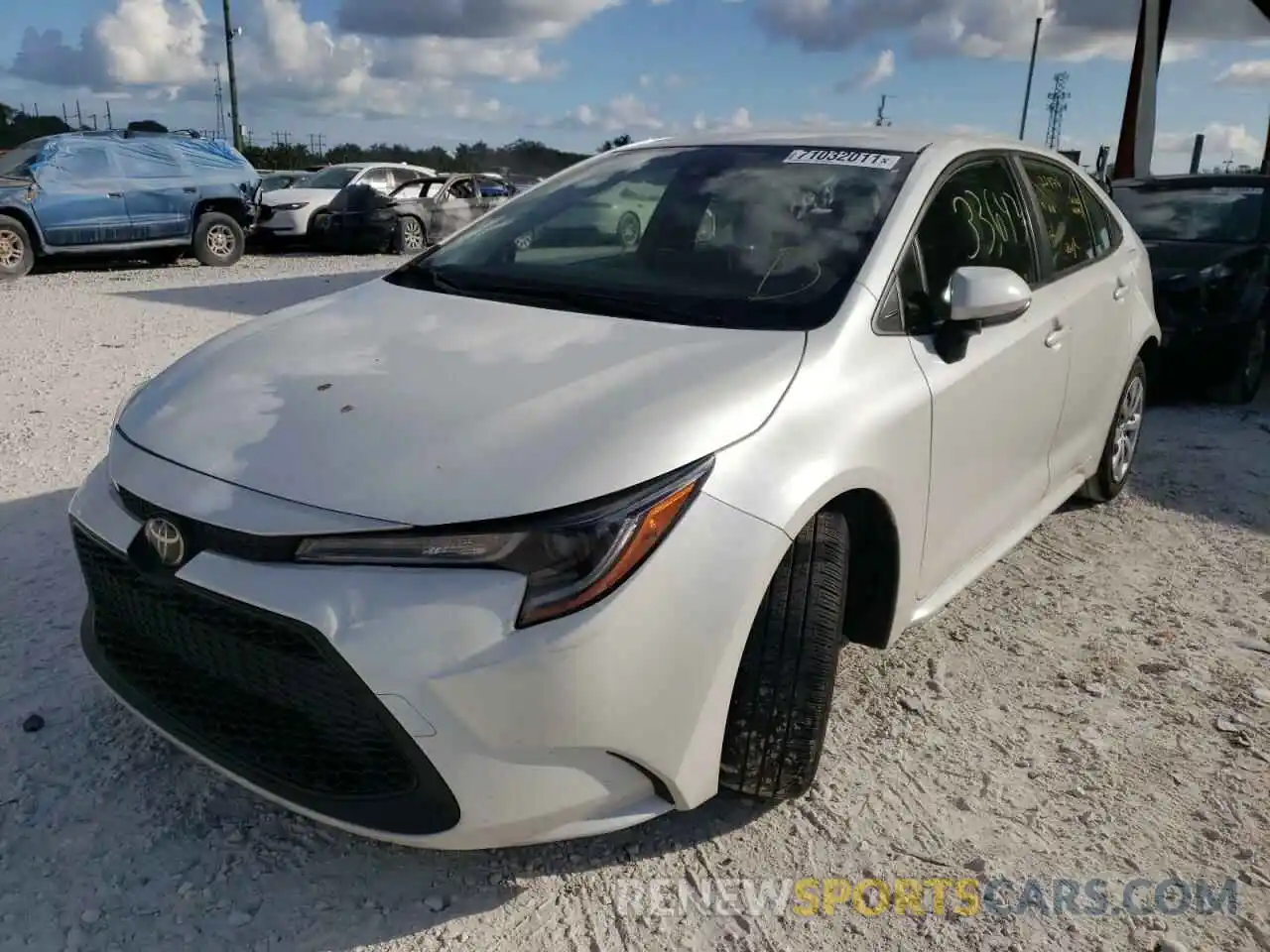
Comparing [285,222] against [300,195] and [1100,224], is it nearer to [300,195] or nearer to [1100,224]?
[300,195]

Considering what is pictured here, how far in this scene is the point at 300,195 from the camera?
17.0 metres

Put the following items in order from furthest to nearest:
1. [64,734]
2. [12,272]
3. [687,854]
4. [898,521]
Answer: [12,272] → [64,734] → [898,521] → [687,854]

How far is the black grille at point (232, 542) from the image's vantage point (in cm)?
192

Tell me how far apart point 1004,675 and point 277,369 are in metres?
2.26

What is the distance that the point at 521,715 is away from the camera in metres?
1.88

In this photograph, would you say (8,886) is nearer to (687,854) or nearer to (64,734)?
(64,734)

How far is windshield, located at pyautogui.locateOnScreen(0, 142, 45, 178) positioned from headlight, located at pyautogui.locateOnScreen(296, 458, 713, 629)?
1274cm

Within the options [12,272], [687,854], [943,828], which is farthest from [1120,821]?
[12,272]

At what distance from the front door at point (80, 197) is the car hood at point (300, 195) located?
394cm

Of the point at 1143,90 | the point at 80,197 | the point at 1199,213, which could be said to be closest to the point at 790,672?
the point at 1199,213

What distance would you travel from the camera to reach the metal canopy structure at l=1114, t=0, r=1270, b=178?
17672 mm

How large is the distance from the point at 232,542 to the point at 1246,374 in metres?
6.60

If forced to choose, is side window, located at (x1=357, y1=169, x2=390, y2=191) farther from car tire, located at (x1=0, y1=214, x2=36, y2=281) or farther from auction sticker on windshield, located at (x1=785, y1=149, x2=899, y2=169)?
auction sticker on windshield, located at (x1=785, y1=149, x2=899, y2=169)

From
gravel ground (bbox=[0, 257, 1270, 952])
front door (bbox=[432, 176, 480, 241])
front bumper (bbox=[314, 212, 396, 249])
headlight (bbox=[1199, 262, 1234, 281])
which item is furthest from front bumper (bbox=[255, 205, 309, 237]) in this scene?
headlight (bbox=[1199, 262, 1234, 281])
